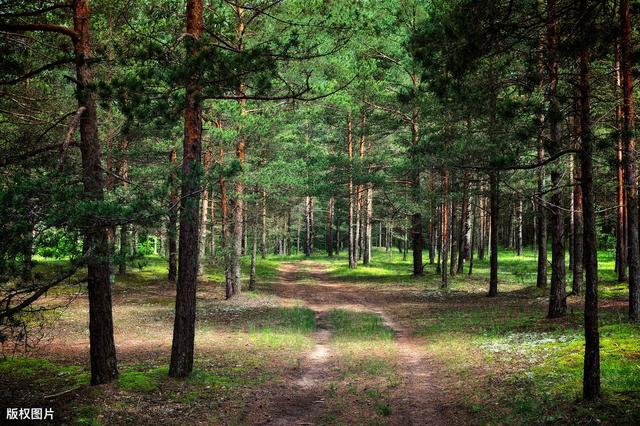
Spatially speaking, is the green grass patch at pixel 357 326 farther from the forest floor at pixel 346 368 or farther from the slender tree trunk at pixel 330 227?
the slender tree trunk at pixel 330 227

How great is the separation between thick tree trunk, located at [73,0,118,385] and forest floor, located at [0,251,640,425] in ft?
1.56

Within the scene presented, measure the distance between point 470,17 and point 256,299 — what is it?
1839cm

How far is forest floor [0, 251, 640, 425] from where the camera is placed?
26.2 feet

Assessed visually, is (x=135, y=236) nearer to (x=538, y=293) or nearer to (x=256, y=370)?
(x=256, y=370)

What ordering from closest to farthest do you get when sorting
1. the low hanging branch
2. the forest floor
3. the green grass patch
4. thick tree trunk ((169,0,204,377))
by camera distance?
the forest floor
the low hanging branch
thick tree trunk ((169,0,204,377))
the green grass patch

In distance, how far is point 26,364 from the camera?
36.2 feet

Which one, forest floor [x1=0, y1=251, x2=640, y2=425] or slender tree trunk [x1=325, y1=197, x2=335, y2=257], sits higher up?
slender tree trunk [x1=325, y1=197, x2=335, y2=257]

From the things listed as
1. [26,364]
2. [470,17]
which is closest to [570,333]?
[470,17]

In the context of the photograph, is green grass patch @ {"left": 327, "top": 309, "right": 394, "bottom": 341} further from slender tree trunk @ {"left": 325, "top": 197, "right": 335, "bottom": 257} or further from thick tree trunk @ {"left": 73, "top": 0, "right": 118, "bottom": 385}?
slender tree trunk @ {"left": 325, "top": 197, "right": 335, "bottom": 257}

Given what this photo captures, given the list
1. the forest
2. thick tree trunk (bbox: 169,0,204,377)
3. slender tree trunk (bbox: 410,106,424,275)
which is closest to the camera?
the forest

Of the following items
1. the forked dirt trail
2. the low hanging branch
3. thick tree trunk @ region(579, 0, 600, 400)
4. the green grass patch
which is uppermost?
the low hanging branch

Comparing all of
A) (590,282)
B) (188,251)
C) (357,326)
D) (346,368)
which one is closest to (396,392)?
(346,368)

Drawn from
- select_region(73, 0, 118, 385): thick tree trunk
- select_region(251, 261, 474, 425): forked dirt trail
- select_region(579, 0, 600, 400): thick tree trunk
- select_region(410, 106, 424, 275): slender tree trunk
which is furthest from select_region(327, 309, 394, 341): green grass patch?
A: select_region(410, 106, 424, 275): slender tree trunk

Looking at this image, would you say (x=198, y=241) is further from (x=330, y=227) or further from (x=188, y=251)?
(x=330, y=227)
